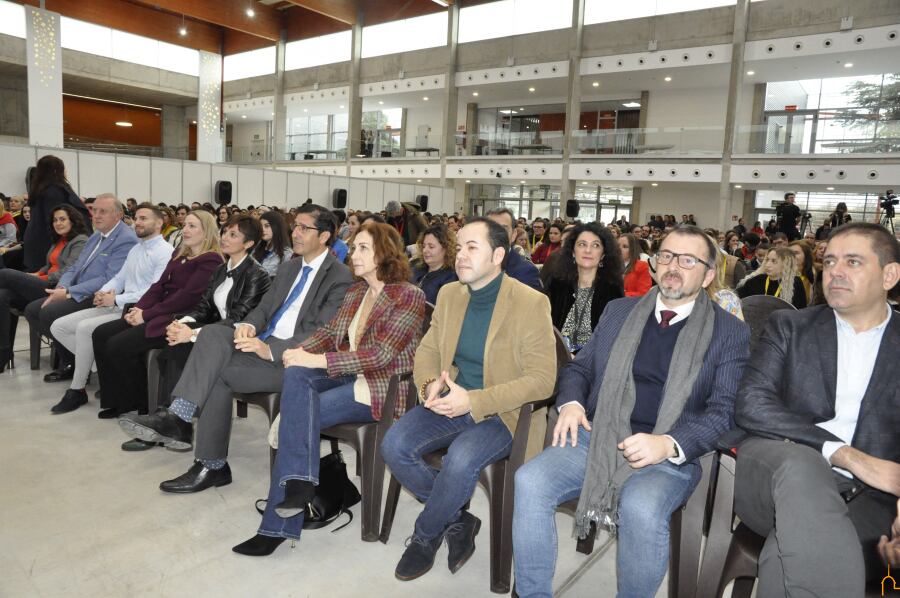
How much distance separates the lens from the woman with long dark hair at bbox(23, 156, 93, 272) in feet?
16.0

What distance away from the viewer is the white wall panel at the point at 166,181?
12969 millimetres

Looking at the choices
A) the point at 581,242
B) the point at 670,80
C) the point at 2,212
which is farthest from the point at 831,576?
the point at 670,80

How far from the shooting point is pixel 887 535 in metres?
1.53

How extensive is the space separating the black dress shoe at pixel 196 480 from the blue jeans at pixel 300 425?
58 centimetres

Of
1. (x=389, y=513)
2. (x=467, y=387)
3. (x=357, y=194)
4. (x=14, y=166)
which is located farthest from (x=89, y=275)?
(x=357, y=194)

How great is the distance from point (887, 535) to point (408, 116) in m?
24.1

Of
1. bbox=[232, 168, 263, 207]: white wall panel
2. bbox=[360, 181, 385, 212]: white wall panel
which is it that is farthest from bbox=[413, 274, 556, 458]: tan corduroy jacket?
bbox=[360, 181, 385, 212]: white wall panel

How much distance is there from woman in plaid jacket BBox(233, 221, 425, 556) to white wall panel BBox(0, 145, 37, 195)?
11075 mm

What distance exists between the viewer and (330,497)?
252cm

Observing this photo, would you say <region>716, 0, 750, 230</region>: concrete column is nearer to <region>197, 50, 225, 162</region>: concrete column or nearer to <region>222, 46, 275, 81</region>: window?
<region>197, 50, 225, 162</region>: concrete column

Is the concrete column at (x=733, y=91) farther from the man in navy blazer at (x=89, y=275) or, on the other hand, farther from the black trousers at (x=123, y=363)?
the black trousers at (x=123, y=363)

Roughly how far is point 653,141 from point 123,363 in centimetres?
1557

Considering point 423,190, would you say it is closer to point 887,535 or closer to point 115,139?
point 115,139

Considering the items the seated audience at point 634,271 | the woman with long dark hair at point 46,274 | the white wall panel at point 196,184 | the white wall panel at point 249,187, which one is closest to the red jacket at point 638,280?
the seated audience at point 634,271
